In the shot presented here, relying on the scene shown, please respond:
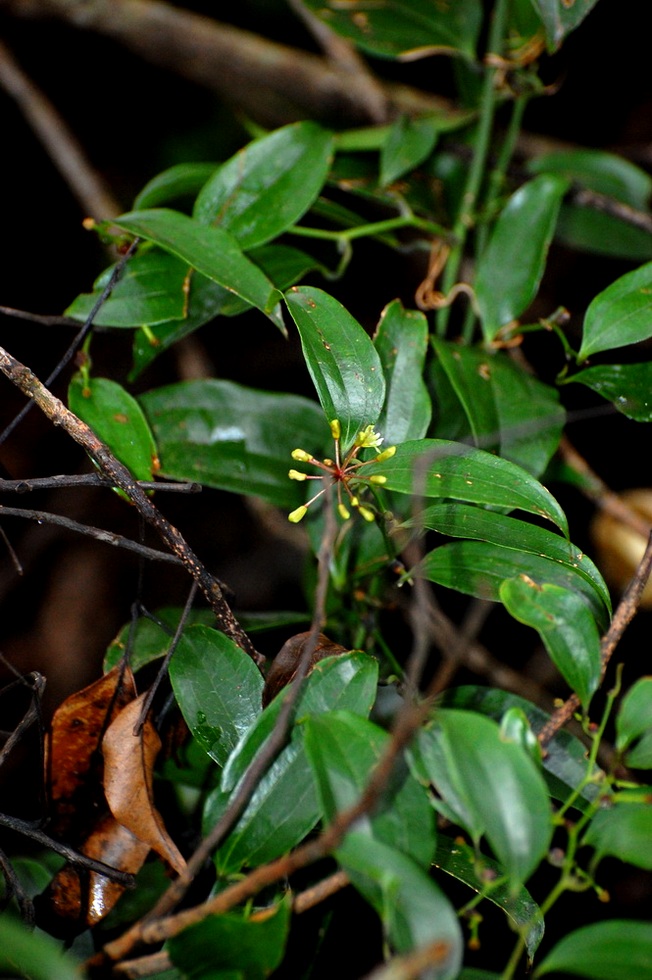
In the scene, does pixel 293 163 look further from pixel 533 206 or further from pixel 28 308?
pixel 28 308

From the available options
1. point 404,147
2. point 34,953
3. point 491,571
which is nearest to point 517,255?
point 404,147

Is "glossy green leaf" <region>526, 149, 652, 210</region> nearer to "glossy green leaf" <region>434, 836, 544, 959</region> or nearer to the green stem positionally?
the green stem

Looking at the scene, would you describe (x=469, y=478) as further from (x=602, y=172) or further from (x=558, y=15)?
(x=602, y=172)

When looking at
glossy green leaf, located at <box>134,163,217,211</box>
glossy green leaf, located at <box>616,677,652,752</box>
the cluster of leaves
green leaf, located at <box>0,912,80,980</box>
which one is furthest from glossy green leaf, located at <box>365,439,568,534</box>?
glossy green leaf, located at <box>134,163,217,211</box>

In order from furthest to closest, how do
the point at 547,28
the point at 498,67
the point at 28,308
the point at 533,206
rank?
the point at 28,308 < the point at 498,67 < the point at 533,206 < the point at 547,28

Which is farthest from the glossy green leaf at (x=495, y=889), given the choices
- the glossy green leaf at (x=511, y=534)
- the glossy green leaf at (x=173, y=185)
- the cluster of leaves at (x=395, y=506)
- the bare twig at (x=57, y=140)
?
the bare twig at (x=57, y=140)

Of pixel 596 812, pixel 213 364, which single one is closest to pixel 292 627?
pixel 596 812
